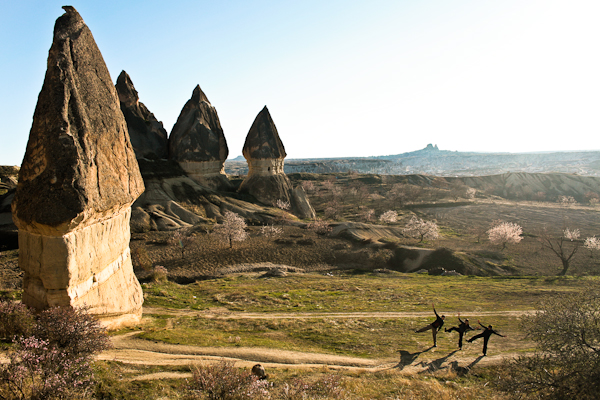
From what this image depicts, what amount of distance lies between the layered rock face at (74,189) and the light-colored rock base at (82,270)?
0.08ft

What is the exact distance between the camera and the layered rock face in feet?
27.3

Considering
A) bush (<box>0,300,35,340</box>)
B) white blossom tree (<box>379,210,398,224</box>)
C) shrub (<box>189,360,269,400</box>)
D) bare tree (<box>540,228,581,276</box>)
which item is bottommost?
bare tree (<box>540,228,581,276</box>)

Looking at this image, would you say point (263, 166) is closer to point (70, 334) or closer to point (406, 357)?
point (406, 357)

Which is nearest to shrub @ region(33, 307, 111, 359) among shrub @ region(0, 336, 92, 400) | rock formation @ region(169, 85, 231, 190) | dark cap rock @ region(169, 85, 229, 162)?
shrub @ region(0, 336, 92, 400)

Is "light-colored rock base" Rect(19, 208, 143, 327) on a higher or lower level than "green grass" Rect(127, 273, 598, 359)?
higher


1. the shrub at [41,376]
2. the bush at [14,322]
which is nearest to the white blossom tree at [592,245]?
the shrub at [41,376]

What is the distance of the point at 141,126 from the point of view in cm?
4791

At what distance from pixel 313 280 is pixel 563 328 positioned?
17474mm

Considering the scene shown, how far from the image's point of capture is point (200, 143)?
154ft

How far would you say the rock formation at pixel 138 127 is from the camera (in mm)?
46594

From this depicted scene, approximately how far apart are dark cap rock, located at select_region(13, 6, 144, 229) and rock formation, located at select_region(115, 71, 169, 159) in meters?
37.0

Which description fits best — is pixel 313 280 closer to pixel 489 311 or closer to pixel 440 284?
pixel 440 284

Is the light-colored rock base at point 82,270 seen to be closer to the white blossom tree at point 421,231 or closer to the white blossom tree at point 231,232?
the white blossom tree at point 231,232

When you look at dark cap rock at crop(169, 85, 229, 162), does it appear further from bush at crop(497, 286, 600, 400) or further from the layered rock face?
bush at crop(497, 286, 600, 400)
